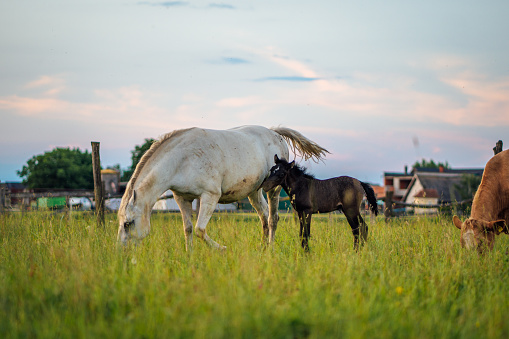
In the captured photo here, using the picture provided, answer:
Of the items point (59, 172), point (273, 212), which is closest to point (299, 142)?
point (273, 212)

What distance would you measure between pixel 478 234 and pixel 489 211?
549 millimetres

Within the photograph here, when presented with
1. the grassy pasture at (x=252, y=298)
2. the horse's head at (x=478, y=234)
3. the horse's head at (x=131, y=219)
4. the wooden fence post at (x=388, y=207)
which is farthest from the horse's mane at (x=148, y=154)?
the wooden fence post at (x=388, y=207)

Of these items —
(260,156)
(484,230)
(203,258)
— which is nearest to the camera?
(203,258)

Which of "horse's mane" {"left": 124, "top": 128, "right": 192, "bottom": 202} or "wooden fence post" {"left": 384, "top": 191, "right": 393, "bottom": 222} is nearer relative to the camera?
"horse's mane" {"left": 124, "top": 128, "right": 192, "bottom": 202}

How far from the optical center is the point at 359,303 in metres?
4.04

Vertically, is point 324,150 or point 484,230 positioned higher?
point 324,150

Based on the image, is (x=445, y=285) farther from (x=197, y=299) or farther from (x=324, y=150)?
(x=324, y=150)

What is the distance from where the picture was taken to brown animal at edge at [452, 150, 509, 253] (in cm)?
656

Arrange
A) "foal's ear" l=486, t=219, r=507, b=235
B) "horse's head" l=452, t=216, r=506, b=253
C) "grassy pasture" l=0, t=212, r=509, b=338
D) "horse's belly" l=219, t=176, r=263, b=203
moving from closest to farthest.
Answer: "grassy pasture" l=0, t=212, r=509, b=338, "horse's head" l=452, t=216, r=506, b=253, "foal's ear" l=486, t=219, r=507, b=235, "horse's belly" l=219, t=176, r=263, b=203

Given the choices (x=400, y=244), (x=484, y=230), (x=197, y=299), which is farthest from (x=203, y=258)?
(x=484, y=230)

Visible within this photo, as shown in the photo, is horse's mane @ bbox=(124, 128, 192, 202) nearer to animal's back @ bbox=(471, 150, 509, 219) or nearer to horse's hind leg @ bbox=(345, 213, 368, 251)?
horse's hind leg @ bbox=(345, 213, 368, 251)

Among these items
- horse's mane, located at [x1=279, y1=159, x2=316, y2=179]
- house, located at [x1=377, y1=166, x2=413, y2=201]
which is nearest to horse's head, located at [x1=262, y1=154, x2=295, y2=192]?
horse's mane, located at [x1=279, y1=159, x2=316, y2=179]

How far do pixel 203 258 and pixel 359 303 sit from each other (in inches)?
105

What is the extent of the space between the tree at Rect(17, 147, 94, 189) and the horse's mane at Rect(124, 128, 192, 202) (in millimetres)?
56864
